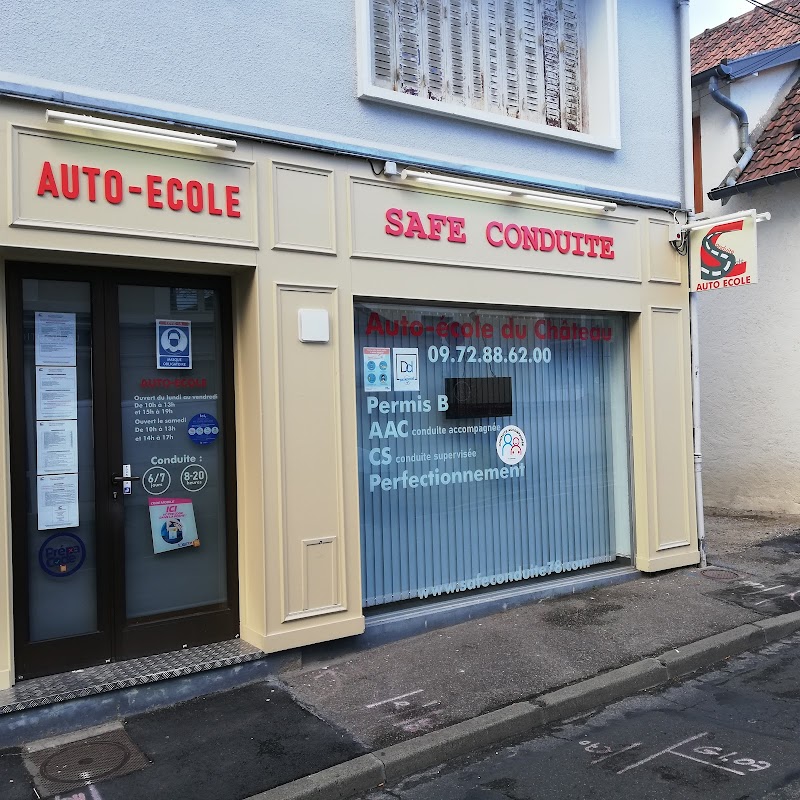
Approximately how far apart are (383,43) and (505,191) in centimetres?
159

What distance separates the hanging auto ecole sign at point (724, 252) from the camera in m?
7.69

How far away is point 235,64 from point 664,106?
15.3ft

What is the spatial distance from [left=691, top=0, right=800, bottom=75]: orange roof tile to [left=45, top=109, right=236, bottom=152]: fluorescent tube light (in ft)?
28.3

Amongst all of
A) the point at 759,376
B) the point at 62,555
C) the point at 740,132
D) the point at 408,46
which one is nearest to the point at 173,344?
the point at 62,555

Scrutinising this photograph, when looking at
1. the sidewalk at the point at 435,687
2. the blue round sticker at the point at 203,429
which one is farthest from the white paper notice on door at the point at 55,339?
the sidewalk at the point at 435,687

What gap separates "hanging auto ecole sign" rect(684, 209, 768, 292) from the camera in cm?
769

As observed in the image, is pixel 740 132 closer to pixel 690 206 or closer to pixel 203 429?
pixel 690 206

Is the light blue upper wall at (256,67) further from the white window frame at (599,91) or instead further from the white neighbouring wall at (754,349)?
the white neighbouring wall at (754,349)

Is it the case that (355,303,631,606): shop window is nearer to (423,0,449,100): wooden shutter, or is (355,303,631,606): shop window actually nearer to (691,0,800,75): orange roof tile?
(423,0,449,100): wooden shutter

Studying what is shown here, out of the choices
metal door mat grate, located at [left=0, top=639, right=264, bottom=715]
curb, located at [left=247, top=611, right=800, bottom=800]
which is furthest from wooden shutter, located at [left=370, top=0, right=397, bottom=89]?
curb, located at [left=247, top=611, right=800, bottom=800]

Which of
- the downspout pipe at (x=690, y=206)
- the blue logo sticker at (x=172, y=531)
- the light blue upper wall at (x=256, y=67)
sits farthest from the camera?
the downspout pipe at (x=690, y=206)

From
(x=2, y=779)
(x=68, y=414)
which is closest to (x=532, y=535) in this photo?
(x=68, y=414)

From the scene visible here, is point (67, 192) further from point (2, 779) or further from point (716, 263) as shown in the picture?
point (716, 263)

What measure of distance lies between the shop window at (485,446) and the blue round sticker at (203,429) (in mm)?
1197
